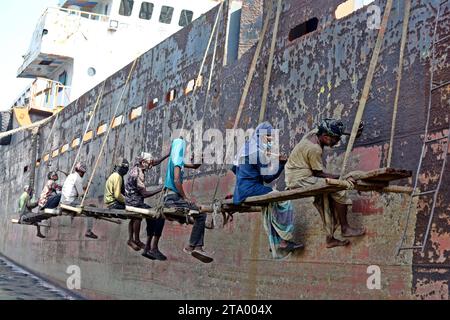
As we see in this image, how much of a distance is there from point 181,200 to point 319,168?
2.03 meters

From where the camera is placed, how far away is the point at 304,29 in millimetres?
6473

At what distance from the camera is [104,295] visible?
35.5 feet

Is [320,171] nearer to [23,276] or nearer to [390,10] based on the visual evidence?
[390,10]

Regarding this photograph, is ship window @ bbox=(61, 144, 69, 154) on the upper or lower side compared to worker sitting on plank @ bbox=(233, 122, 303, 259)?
upper

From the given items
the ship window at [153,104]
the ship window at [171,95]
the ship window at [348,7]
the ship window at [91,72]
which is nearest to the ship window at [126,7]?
the ship window at [91,72]

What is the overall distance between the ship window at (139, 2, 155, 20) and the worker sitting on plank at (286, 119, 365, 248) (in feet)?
41.5

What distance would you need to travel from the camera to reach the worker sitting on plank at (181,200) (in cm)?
619

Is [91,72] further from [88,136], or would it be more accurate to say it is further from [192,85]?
[192,85]

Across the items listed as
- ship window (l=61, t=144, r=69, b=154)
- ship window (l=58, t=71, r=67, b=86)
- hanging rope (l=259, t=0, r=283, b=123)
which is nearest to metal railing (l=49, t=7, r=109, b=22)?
ship window (l=58, t=71, r=67, b=86)

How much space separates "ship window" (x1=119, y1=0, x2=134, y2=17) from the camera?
16344 mm

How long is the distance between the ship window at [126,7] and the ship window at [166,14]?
0.82 meters

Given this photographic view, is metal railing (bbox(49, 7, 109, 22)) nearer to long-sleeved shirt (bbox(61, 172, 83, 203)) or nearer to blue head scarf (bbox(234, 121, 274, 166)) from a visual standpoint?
long-sleeved shirt (bbox(61, 172, 83, 203))
